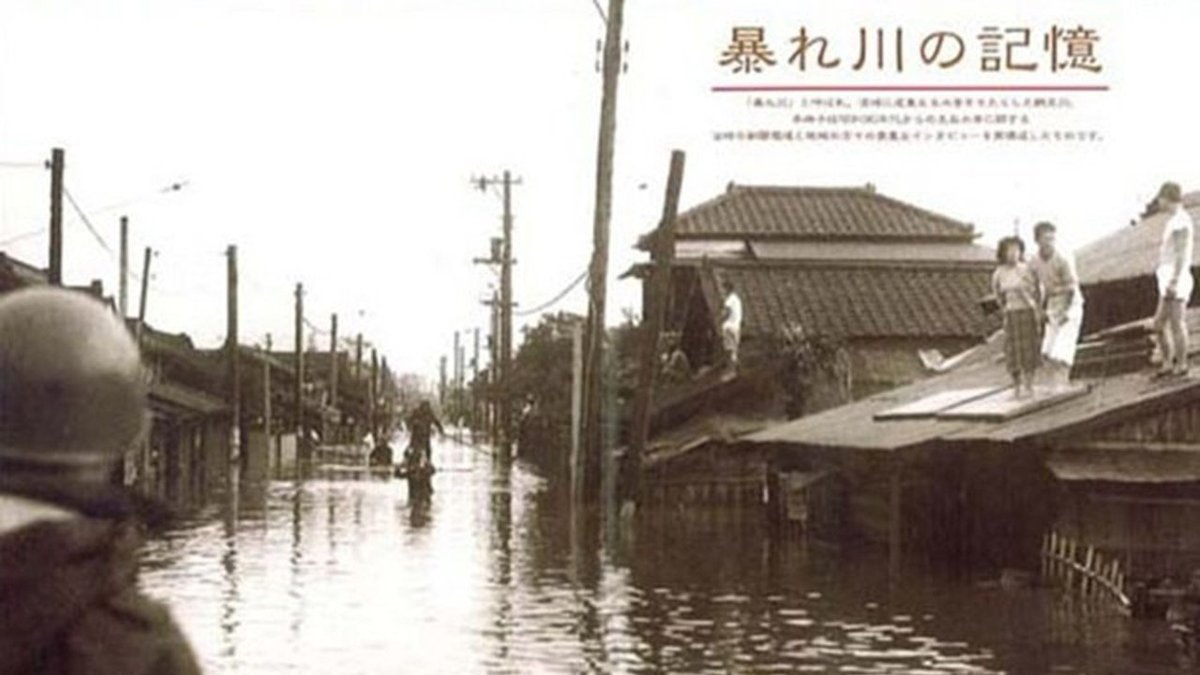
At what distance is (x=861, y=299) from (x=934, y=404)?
16.9 meters

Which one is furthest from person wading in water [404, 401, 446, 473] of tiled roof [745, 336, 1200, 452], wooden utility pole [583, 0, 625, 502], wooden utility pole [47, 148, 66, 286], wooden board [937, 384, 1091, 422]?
wooden board [937, 384, 1091, 422]

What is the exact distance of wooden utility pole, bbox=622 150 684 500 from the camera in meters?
30.0

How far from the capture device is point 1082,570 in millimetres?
19484

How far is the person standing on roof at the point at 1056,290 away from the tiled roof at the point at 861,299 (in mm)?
17512

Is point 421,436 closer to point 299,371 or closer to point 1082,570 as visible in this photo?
point 1082,570

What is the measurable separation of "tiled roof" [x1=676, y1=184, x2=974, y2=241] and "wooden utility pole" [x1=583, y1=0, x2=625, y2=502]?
44.8 ft

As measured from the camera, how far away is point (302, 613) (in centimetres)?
1753

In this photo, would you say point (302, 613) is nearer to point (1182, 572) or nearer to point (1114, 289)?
point (1182, 572)

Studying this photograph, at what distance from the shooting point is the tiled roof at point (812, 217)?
45656mm

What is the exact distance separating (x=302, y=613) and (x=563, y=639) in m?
2.86

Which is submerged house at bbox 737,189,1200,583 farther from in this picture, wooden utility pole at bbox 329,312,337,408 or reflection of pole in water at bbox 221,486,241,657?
wooden utility pole at bbox 329,312,337,408

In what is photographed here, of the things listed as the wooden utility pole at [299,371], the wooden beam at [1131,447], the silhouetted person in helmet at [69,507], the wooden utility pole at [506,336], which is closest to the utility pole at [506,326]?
the wooden utility pole at [506,336]

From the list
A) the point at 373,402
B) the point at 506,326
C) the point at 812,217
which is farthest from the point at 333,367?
the point at 812,217

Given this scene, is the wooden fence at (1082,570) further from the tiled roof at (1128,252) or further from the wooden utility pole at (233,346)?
the wooden utility pole at (233,346)
